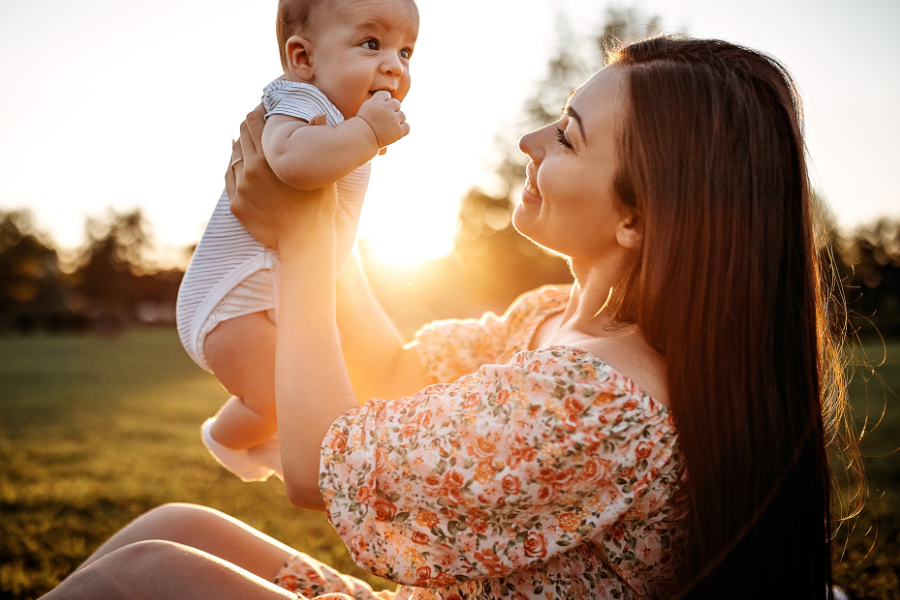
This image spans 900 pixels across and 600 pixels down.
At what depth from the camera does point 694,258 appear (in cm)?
154

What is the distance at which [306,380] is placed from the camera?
159cm

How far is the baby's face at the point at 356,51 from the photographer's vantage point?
Answer: 76.2 inches

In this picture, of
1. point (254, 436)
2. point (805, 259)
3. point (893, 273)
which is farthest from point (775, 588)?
point (893, 273)

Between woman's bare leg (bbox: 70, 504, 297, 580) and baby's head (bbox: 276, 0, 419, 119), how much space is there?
1.39m

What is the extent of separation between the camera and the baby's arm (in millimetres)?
1678

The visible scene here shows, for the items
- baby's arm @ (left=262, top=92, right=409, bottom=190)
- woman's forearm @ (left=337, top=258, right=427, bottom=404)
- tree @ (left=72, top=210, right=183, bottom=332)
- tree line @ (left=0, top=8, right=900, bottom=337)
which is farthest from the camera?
tree @ (left=72, top=210, right=183, bottom=332)

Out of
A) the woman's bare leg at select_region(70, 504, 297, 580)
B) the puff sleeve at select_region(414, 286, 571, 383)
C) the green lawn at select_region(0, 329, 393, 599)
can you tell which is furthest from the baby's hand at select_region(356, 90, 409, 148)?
the green lawn at select_region(0, 329, 393, 599)

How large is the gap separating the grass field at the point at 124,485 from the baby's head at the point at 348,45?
1.79m

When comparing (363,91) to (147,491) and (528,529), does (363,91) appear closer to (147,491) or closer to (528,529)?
(528,529)

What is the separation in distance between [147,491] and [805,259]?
18.8ft

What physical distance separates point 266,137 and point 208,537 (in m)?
1.26

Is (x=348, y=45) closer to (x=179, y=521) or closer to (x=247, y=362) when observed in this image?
(x=247, y=362)

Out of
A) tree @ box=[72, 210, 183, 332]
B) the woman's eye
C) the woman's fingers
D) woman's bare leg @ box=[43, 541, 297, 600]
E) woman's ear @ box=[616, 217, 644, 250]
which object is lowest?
tree @ box=[72, 210, 183, 332]

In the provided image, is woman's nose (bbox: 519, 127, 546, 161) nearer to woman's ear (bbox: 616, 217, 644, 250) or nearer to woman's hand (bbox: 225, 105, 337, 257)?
woman's ear (bbox: 616, 217, 644, 250)
